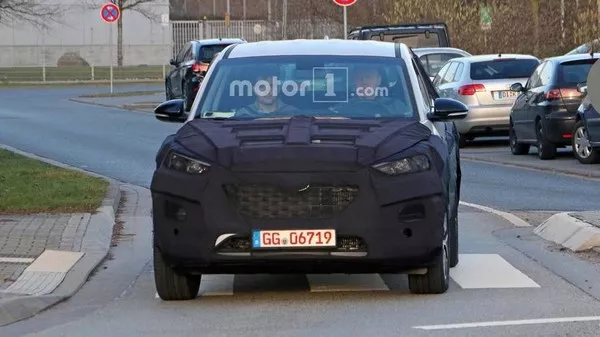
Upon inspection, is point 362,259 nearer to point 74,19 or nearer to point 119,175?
point 119,175

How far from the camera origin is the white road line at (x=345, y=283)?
9.77 m

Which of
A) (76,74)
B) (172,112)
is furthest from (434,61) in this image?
(76,74)

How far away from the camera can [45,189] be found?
629 inches

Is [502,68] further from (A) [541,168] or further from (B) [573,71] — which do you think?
(A) [541,168]

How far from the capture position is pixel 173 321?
859 centimetres

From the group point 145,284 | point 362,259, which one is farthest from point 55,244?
point 362,259

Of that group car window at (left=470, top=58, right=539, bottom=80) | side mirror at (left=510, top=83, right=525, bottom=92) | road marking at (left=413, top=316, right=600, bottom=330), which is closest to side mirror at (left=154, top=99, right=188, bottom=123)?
road marking at (left=413, top=316, right=600, bottom=330)

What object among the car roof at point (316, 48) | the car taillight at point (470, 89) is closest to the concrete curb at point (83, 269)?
the car roof at point (316, 48)

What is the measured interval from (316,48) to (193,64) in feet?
80.7

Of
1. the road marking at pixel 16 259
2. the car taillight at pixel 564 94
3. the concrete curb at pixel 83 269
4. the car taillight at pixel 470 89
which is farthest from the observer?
the car taillight at pixel 470 89

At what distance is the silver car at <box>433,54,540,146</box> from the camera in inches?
994

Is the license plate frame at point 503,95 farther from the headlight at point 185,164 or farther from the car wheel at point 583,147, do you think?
the headlight at point 185,164

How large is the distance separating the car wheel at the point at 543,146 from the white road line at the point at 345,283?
40.6 ft

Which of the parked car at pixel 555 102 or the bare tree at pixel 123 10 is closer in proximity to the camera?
the parked car at pixel 555 102
